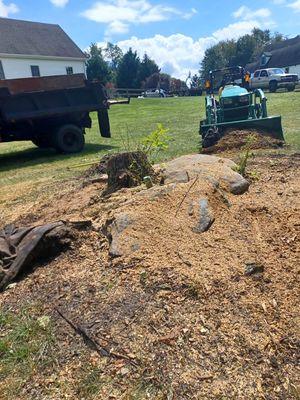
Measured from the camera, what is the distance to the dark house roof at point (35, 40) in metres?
39.4

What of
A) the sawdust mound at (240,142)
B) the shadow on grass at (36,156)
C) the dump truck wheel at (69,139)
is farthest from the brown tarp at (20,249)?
the dump truck wheel at (69,139)

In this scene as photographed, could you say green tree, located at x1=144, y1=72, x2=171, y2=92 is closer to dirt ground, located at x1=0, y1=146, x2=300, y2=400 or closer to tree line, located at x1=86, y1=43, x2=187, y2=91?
tree line, located at x1=86, y1=43, x2=187, y2=91

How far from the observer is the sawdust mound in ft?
27.6

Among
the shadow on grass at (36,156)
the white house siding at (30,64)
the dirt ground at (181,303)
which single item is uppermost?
the white house siding at (30,64)

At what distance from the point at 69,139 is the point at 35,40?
35.1 metres

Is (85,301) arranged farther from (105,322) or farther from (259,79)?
A: (259,79)

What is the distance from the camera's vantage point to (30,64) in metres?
40.5

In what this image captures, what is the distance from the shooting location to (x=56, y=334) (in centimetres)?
282

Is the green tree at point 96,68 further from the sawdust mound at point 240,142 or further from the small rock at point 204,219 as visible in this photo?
the small rock at point 204,219

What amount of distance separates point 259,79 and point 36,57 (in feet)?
72.3

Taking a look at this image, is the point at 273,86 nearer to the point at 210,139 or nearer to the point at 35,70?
the point at 35,70

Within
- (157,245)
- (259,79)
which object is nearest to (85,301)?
(157,245)

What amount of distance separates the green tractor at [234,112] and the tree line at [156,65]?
29.3m

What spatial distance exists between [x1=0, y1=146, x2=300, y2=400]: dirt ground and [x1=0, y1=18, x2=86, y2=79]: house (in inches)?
1537
